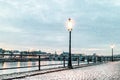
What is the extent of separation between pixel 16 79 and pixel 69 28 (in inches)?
688

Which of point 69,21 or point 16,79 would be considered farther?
point 69,21

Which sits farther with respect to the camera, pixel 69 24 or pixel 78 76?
pixel 69 24

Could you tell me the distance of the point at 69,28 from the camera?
3725 cm

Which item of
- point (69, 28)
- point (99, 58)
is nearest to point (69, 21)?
point (69, 28)

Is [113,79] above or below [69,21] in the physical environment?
below

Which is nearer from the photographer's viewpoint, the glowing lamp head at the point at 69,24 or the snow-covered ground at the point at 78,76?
the snow-covered ground at the point at 78,76

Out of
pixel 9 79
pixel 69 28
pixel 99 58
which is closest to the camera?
pixel 9 79

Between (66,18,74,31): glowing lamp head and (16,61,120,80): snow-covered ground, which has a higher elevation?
(66,18,74,31): glowing lamp head

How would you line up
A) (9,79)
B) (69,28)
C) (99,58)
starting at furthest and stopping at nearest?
(99,58) → (69,28) → (9,79)

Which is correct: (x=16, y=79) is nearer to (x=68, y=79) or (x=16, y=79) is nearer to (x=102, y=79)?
(x=68, y=79)

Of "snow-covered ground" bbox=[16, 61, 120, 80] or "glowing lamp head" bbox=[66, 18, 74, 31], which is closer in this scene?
"snow-covered ground" bbox=[16, 61, 120, 80]

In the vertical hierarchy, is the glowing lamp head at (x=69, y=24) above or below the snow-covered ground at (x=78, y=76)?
above

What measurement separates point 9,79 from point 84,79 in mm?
4574

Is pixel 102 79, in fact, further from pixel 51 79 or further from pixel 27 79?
pixel 27 79
